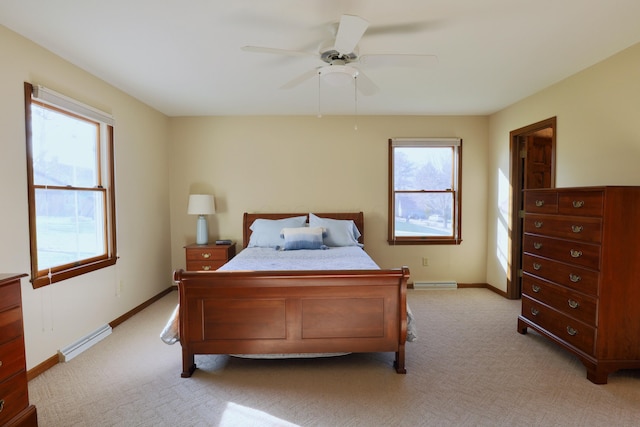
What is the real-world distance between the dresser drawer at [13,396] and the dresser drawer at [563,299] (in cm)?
356

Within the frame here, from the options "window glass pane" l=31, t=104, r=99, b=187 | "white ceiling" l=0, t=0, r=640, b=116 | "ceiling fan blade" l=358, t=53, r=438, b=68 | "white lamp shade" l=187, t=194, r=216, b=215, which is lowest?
"white lamp shade" l=187, t=194, r=216, b=215

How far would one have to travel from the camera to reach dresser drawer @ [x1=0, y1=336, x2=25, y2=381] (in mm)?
1564

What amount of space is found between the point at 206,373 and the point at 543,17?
3399 millimetres

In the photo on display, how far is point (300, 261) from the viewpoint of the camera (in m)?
3.15

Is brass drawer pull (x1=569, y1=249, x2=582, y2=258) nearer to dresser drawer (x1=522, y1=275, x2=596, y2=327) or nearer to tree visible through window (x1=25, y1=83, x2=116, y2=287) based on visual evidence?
dresser drawer (x1=522, y1=275, x2=596, y2=327)

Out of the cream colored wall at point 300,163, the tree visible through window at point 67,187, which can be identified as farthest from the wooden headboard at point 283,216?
the tree visible through window at point 67,187

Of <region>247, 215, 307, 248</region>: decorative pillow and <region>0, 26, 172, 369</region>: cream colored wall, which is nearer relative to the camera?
<region>0, 26, 172, 369</region>: cream colored wall

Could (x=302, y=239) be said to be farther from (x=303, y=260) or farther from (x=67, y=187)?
(x=67, y=187)

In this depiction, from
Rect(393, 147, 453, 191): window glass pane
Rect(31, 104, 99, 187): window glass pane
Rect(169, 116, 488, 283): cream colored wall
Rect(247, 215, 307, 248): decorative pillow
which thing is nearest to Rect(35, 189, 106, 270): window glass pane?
Rect(31, 104, 99, 187): window glass pane

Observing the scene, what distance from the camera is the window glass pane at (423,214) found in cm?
454

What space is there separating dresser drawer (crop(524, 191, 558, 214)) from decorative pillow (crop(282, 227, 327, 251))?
2146mm

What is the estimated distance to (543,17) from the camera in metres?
2.06

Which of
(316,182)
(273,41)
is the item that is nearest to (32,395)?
(273,41)

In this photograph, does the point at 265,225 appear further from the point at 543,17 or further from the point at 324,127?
the point at 543,17
